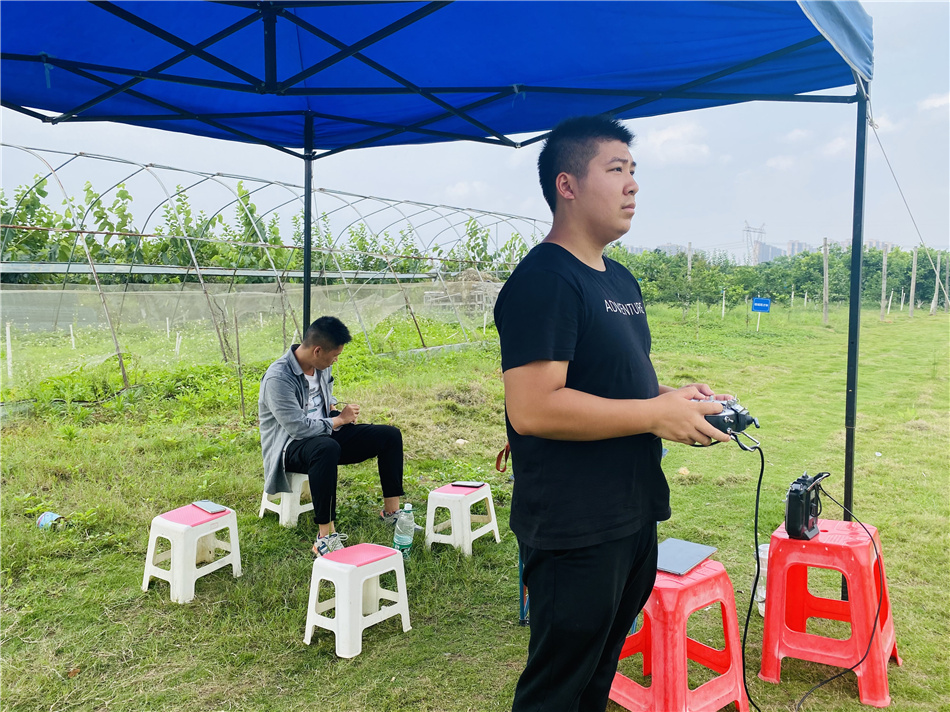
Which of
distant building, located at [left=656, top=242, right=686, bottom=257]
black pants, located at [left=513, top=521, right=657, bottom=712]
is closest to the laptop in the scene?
black pants, located at [left=513, top=521, right=657, bottom=712]

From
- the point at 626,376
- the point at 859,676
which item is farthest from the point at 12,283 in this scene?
the point at 859,676

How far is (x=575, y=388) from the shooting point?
1.38 metres

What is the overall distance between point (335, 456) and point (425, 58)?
214cm

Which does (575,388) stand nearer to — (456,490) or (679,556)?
(679,556)

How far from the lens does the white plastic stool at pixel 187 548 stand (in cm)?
299

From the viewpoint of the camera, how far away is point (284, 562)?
3.33 metres

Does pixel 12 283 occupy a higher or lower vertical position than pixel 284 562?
higher

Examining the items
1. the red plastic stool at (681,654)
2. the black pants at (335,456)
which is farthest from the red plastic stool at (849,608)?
the black pants at (335,456)

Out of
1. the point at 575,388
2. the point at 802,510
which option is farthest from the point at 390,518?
the point at 575,388

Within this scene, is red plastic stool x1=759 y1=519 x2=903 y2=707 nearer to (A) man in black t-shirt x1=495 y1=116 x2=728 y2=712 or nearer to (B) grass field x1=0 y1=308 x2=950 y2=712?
(B) grass field x1=0 y1=308 x2=950 y2=712

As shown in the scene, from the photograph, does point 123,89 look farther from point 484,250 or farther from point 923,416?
point 484,250

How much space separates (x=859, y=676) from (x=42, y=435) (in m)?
5.93

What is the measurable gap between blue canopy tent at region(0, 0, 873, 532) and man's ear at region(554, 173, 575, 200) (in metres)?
0.99

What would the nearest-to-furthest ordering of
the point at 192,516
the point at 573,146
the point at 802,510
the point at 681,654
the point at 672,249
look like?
the point at 573,146, the point at 681,654, the point at 802,510, the point at 192,516, the point at 672,249
